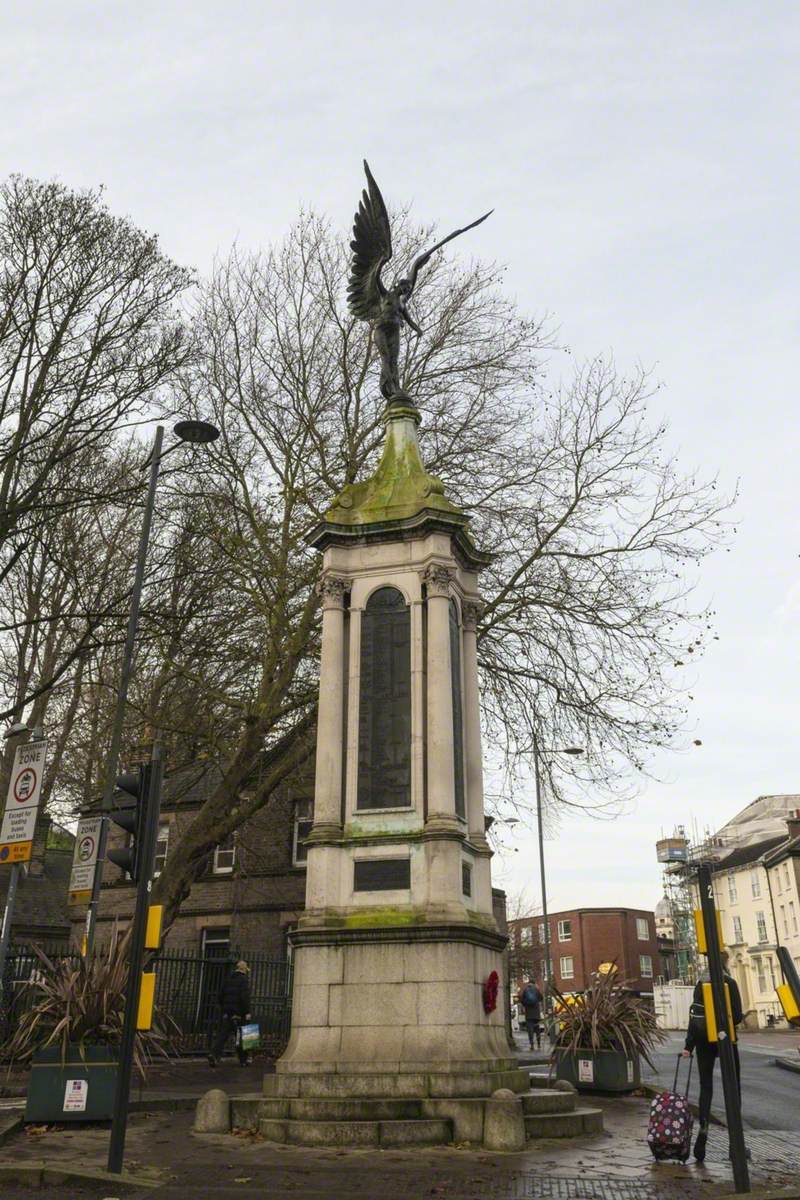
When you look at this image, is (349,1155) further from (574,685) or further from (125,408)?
(574,685)

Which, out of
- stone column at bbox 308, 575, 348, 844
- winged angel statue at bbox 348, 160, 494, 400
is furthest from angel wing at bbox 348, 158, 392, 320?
stone column at bbox 308, 575, 348, 844

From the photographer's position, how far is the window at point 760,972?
66.0 m

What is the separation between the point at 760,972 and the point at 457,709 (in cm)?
6296

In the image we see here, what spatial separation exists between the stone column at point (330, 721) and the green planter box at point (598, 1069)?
6.44 m

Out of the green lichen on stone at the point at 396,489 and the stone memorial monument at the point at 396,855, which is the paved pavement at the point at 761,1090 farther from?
the green lichen on stone at the point at 396,489

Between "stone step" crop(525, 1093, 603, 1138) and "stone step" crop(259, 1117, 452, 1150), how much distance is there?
1.09 m

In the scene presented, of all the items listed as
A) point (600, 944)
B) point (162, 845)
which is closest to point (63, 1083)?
point (162, 845)

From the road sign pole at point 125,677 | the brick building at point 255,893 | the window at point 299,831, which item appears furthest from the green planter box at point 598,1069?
the window at point 299,831

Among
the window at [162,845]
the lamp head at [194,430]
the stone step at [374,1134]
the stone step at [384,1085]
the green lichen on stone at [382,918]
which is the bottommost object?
the stone step at [374,1134]

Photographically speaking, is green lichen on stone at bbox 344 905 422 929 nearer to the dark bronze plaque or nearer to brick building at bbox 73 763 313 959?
the dark bronze plaque

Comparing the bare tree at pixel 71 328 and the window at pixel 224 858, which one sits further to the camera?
the window at pixel 224 858

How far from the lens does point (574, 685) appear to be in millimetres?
19922

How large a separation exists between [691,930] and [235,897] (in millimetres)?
69829

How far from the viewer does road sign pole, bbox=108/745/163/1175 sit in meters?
7.71
